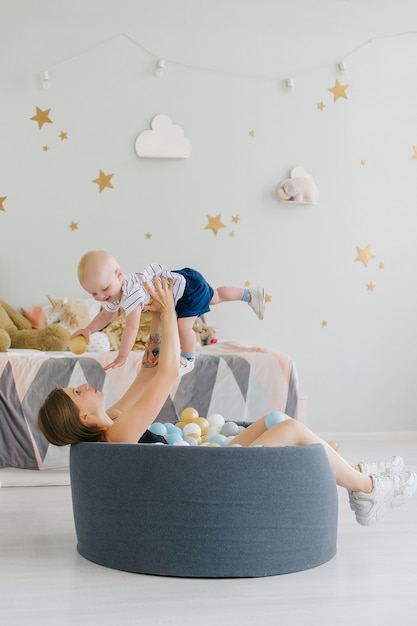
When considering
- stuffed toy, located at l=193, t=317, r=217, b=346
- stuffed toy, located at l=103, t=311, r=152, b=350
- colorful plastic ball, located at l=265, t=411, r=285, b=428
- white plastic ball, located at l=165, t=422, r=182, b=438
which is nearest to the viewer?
colorful plastic ball, located at l=265, t=411, r=285, b=428

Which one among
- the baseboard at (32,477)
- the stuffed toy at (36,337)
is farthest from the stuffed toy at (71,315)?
the baseboard at (32,477)

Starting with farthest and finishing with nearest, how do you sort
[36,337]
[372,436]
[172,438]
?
[372,436] → [36,337] → [172,438]

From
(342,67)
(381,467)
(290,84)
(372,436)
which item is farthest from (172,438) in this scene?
(342,67)

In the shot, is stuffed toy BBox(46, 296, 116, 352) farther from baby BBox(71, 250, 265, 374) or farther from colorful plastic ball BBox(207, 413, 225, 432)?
baby BBox(71, 250, 265, 374)

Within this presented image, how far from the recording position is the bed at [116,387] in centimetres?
373

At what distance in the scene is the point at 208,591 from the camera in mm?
2180

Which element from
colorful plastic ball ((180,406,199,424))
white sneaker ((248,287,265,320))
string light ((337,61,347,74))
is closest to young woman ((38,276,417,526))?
white sneaker ((248,287,265,320))

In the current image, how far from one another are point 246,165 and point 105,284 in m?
2.77

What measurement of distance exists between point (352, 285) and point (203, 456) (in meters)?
3.15

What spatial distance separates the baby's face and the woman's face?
28 cm

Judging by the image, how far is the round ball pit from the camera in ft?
7.41

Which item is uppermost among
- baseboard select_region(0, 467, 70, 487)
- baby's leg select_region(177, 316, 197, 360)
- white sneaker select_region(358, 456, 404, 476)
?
baby's leg select_region(177, 316, 197, 360)

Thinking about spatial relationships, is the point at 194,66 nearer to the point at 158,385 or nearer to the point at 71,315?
the point at 71,315

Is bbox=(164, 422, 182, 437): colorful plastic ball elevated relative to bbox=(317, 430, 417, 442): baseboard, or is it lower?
elevated
